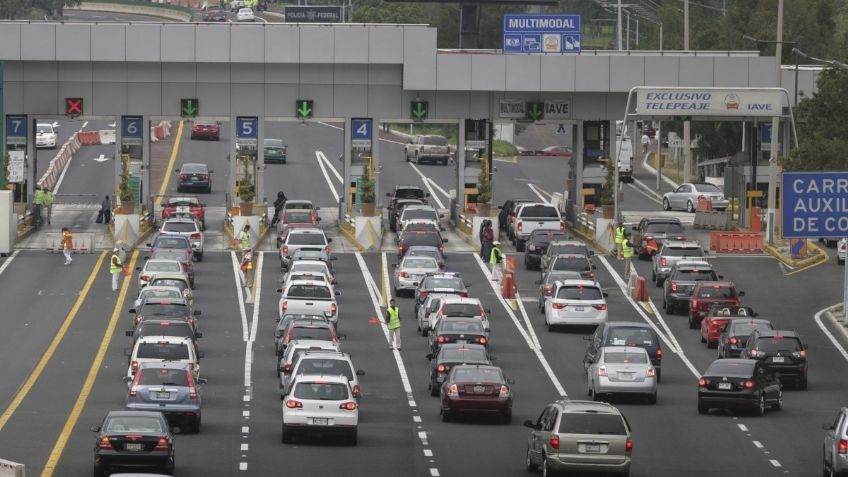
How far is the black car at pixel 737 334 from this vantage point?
154 ft

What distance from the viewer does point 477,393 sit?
3912cm

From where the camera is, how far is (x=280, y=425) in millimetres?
39094

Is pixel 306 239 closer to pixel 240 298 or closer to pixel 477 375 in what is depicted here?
pixel 240 298

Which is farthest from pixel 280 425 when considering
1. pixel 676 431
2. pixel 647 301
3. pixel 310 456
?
pixel 647 301

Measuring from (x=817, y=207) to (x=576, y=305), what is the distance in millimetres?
7173

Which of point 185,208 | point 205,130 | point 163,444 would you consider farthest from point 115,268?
point 205,130

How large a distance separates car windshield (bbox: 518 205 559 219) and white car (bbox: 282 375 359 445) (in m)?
34.1

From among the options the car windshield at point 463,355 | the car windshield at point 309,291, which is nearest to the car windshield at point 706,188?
the car windshield at point 309,291

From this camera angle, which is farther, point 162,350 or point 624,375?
point 624,375

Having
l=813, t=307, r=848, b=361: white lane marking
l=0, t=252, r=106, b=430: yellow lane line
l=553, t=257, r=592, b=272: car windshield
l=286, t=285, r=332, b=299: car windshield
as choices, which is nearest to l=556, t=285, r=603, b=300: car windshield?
l=286, t=285, r=332, b=299: car windshield

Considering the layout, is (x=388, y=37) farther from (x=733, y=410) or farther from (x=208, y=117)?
(x=733, y=410)

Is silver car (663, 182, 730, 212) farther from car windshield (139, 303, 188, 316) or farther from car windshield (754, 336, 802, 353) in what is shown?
car windshield (139, 303, 188, 316)

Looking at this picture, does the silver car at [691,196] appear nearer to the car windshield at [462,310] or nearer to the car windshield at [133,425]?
the car windshield at [462,310]

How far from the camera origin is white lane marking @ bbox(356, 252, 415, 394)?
1778 inches
